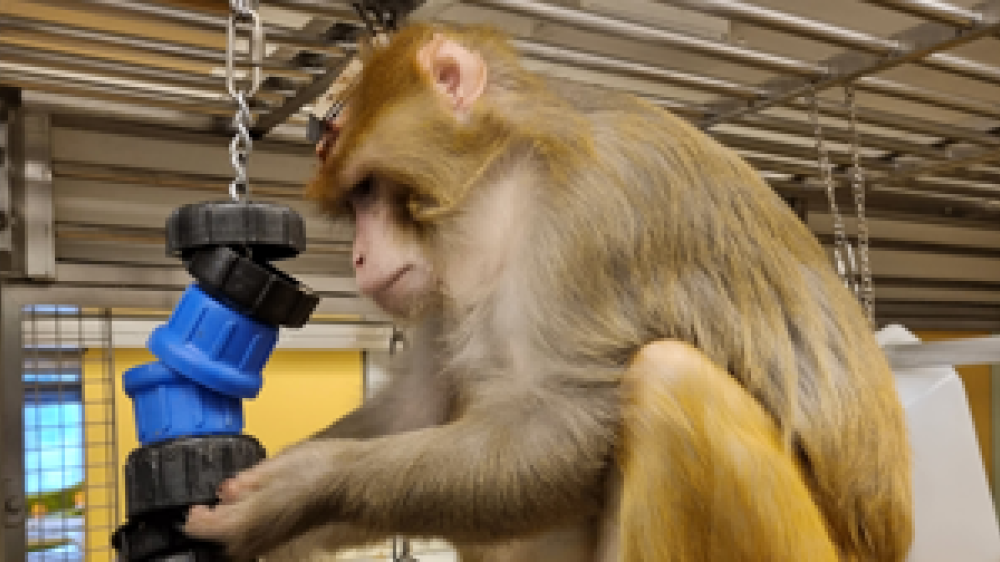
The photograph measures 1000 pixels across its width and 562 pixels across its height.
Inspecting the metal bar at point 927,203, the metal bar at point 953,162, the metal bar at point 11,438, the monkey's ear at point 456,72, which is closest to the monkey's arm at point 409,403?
the monkey's ear at point 456,72

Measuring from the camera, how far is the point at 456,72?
2.87 feet

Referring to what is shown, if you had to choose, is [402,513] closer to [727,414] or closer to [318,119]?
[727,414]

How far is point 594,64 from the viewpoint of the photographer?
1313mm

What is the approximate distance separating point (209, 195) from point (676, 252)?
1.23 meters

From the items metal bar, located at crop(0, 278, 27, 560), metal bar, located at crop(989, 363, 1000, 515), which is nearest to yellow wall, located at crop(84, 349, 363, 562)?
metal bar, located at crop(0, 278, 27, 560)

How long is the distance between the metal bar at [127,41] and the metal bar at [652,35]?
0.35 m

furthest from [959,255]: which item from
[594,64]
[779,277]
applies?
[779,277]

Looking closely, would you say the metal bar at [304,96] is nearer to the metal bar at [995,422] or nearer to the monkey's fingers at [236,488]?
the monkey's fingers at [236,488]

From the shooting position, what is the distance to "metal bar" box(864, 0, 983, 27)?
1144 millimetres

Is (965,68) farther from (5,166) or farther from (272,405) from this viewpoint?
(5,166)

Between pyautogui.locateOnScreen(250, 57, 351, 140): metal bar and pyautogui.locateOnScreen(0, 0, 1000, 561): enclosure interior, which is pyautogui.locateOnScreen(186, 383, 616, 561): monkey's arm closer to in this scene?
pyautogui.locateOnScreen(0, 0, 1000, 561): enclosure interior

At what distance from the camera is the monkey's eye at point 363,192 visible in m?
0.93

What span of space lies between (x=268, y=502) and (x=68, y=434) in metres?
0.97

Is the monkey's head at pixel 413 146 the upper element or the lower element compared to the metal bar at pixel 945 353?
upper
